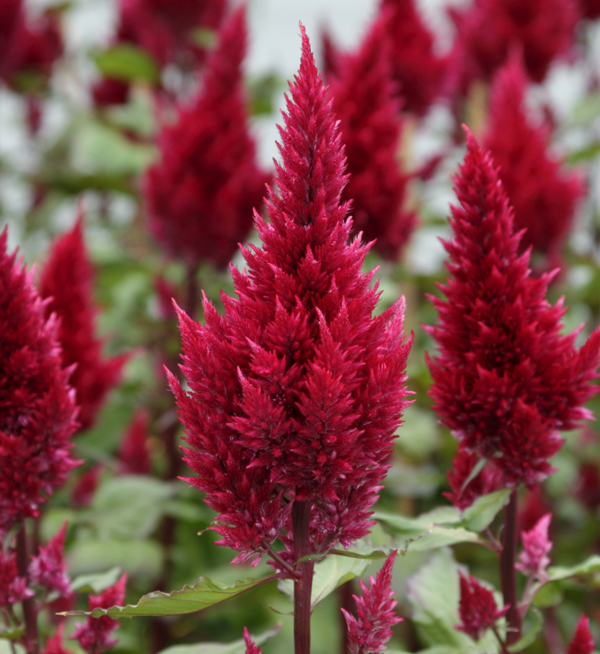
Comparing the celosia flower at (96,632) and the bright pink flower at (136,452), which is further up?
the bright pink flower at (136,452)

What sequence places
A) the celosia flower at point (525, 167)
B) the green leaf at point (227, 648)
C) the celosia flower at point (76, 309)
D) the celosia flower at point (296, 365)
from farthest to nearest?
the celosia flower at point (525, 167)
the celosia flower at point (76, 309)
the green leaf at point (227, 648)
the celosia flower at point (296, 365)

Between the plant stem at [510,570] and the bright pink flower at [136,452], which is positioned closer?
the plant stem at [510,570]

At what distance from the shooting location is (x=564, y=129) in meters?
2.36

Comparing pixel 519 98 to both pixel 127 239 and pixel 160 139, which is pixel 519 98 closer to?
pixel 160 139

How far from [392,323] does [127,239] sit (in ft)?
8.22

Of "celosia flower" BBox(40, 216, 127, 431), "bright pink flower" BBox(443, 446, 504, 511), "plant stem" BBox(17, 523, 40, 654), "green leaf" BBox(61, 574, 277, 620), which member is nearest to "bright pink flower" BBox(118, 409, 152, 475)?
"celosia flower" BBox(40, 216, 127, 431)

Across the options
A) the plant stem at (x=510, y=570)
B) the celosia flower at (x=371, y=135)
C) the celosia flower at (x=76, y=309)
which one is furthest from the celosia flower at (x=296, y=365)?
the celosia flower at (x=371, y=135)

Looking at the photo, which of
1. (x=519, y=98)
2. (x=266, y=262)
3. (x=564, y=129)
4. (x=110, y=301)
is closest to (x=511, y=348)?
(x=266, y=262)

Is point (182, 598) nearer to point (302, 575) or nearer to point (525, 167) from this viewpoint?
point (302, 575)

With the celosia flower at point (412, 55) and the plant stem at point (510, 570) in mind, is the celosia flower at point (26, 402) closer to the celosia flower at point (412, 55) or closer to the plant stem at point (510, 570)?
the plant stem at point (510, 570)

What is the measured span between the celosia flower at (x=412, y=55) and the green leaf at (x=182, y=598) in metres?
1.61

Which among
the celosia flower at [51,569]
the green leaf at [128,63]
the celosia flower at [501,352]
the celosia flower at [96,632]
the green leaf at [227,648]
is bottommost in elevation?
the green leaf at [227,648]

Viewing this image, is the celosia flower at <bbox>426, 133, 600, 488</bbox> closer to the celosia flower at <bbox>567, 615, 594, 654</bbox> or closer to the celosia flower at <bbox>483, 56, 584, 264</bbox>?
the celosia flower at <bbox>567, 615, 594, 654</bbox>

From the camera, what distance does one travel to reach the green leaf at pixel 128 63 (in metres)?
2.28
